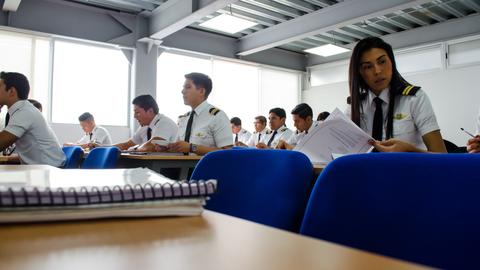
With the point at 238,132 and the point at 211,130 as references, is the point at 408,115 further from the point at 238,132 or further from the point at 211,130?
the point at 238,132

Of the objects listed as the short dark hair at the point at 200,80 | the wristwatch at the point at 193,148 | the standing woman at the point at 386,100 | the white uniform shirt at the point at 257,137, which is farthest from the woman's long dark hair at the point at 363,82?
the white uniform shirt at the point at 257,137

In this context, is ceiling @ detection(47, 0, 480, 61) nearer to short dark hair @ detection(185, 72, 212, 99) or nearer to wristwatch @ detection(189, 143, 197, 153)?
short dark hair @ detection(185, 72, 212, 99)

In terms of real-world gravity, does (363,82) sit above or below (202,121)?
above

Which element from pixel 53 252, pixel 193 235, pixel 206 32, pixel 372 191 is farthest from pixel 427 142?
pixel 206 32

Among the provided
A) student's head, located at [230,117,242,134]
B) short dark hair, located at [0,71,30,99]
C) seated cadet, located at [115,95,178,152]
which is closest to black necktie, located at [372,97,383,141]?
seated cadet, located at [115,95,178,152]

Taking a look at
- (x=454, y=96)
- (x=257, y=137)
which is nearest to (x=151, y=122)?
(x=257, y=137)

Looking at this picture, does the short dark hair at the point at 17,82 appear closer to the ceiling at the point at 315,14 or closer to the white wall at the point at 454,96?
the ceiling at the point at 315,14

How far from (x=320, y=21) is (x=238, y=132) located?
255 centimetres

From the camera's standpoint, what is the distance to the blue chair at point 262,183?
99 cm

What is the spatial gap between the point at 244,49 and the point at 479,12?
416cm

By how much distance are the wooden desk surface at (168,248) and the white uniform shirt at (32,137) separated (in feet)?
10.0

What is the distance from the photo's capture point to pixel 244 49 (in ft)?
26.2

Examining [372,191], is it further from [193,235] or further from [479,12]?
[479,12]

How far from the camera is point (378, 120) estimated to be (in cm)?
200
